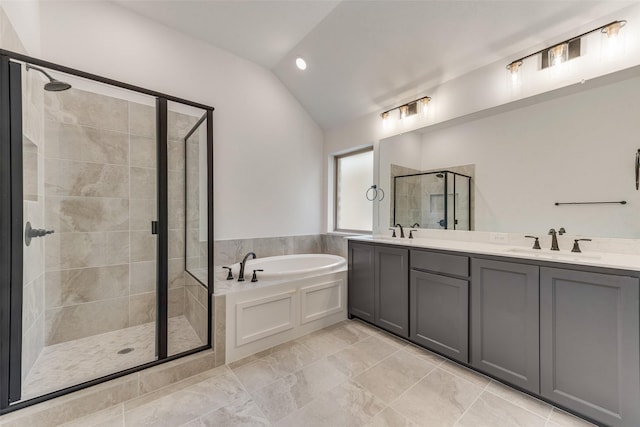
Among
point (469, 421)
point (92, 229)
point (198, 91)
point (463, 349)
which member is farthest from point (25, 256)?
point (463, 349)

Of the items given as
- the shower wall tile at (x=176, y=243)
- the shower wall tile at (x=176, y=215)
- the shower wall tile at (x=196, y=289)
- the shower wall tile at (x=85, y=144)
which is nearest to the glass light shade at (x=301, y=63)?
the shower wall tile at (x=85, y=144)

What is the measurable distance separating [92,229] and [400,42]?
10.9ft

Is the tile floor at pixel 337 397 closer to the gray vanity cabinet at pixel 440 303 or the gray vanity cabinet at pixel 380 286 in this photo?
the gray vanity cabinet at pixel 440 303

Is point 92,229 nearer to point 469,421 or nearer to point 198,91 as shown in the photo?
point 198,91

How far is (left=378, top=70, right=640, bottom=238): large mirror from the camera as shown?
174cm

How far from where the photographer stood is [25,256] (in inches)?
62.4

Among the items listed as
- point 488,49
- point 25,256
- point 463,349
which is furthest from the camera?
point 488,49

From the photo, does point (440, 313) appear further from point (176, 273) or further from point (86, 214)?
point (86, 214)

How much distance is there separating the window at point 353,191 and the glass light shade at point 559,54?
6.27 ft

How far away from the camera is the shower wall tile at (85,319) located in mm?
2133

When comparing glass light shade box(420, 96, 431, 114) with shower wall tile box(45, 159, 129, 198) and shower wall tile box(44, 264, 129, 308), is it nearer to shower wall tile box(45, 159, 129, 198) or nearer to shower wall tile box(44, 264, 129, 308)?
shower wall tile box(45, 159, 129, 198)

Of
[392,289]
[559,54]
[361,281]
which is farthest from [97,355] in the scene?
[559,54]

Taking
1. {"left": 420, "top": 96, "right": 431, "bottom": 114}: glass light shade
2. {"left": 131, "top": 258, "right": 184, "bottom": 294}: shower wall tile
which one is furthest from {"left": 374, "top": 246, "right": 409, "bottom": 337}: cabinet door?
{"left": 131, "top": 258, "right": 184, "bottom": 294}: shower wall tile

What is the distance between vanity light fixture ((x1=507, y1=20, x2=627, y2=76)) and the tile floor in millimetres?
2364
